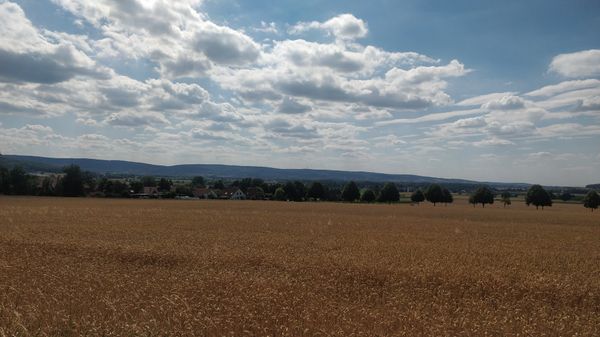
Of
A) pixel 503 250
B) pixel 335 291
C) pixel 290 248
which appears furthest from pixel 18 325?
pixel 503 250

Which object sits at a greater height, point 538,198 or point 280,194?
point 538,198

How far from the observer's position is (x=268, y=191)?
123 metres

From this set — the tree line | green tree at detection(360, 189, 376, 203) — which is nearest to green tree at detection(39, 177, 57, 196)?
the tree line

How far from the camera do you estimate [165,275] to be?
11852 mm

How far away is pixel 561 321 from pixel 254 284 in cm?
652

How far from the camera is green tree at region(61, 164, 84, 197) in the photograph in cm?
8906

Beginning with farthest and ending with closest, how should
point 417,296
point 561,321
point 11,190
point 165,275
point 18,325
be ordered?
1. point 11,190
2. point 165,275
3. point 417,296
4. point 561,321
5. point 18,325

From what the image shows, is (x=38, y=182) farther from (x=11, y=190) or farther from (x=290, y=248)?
(x=290, y=248)

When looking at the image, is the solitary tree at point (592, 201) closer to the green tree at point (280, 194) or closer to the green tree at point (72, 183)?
the green tree at point (280, 194)

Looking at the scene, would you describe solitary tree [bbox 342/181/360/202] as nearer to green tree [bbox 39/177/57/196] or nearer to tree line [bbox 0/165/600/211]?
tree line [bbox 0/165/600/211]

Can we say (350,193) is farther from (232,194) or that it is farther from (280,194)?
(232,194)

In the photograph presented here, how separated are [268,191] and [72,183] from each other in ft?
164

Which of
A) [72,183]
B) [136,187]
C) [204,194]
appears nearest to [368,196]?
[204,194]

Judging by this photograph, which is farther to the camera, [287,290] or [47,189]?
[47,189]
